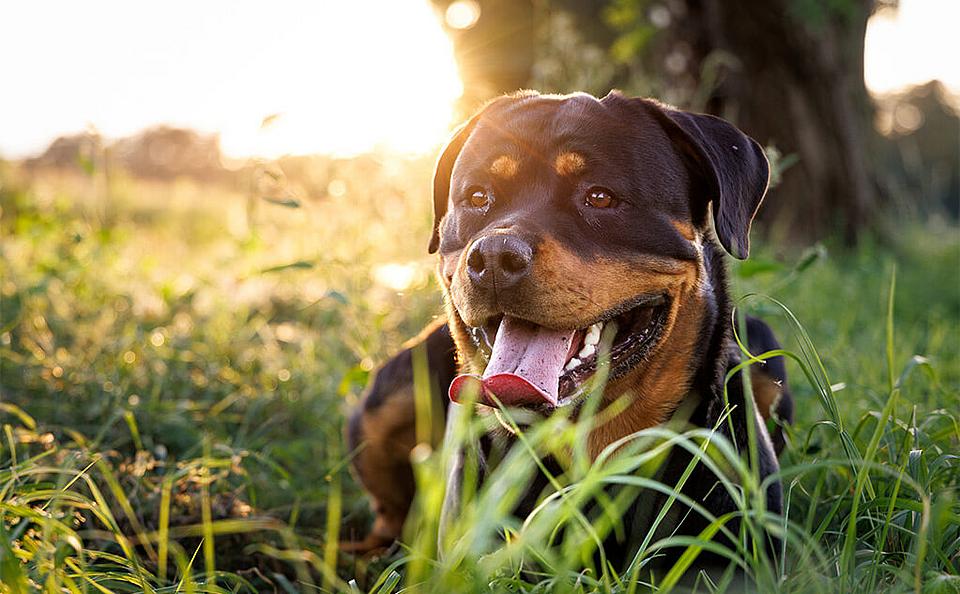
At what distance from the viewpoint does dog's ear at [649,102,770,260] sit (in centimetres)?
238

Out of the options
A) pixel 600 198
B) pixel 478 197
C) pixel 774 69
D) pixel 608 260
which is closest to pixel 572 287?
pixel 608 260

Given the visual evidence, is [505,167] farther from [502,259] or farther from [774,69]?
[774,69]

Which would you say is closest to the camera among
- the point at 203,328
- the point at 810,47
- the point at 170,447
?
the point at 170,447

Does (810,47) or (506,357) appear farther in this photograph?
(810,47)

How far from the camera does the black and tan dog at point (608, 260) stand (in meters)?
2.21

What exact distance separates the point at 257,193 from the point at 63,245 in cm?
176

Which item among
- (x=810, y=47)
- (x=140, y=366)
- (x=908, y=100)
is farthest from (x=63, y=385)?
(x=908, y=100)

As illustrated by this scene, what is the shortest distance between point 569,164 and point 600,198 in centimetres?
14

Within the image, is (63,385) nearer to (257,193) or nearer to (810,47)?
(257,193)

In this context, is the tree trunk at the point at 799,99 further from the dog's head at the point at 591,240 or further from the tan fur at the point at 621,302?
the tan fur at the point at 621,302

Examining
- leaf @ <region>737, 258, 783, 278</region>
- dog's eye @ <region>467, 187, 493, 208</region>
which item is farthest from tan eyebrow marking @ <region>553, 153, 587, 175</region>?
leaf @ <region>737, 258, 783, 278</region>

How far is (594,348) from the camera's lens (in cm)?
233

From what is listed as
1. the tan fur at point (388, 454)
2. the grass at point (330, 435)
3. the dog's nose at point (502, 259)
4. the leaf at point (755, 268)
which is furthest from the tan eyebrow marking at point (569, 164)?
the tan fur at point (388, 454)

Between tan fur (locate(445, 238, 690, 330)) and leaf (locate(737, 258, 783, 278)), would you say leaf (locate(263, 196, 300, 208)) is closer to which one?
tan fur (locate(445, 238, 690, 330))
